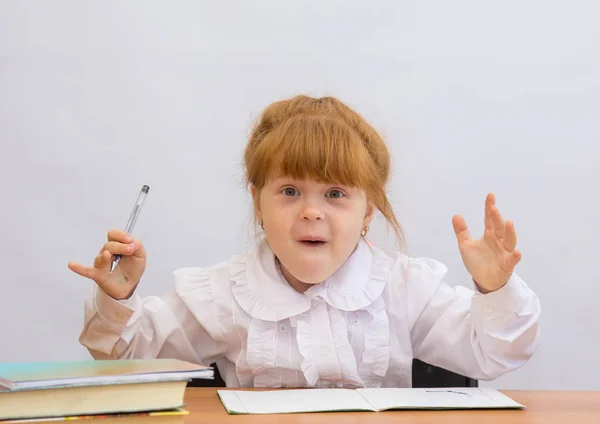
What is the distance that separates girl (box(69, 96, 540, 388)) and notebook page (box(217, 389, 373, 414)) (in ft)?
0.42

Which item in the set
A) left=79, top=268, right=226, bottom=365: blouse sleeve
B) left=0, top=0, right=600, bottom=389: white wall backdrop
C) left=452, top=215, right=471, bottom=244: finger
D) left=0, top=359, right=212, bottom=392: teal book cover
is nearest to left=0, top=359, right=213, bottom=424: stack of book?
left=0, top=359, right=212, bottom=392: teal book cover

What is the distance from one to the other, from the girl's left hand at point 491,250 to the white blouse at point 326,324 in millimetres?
33

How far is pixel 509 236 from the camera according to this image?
1.13 metres

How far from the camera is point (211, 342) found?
1405 mm

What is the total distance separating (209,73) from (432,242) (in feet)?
1.91

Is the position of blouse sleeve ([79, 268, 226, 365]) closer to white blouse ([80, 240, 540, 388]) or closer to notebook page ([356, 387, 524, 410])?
white blouse ([80, 240, 540, 388])

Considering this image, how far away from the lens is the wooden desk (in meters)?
0.98

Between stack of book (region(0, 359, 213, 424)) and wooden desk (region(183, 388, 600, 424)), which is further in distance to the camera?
wooden desk (region(183, 388, 600, 424))

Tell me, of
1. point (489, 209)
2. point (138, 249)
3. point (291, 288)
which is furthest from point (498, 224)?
point (138, 249)

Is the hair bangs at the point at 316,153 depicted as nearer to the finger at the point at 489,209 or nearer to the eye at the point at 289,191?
the eye at the point at 289,191

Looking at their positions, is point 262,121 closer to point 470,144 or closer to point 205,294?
point 205,294

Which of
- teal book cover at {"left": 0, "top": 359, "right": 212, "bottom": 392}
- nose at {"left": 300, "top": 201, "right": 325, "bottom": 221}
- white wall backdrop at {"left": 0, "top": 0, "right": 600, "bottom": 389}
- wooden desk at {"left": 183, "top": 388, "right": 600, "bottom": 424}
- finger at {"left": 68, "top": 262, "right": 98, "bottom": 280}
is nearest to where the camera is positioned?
teal book cover at {"left": 0, "top": 359, "right": 212, "bottom": 392}

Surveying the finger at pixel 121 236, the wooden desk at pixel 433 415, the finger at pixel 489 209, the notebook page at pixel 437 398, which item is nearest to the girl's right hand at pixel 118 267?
the finger at pixel 121 236

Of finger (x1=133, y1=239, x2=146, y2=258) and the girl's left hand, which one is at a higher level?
the girl's left hand
